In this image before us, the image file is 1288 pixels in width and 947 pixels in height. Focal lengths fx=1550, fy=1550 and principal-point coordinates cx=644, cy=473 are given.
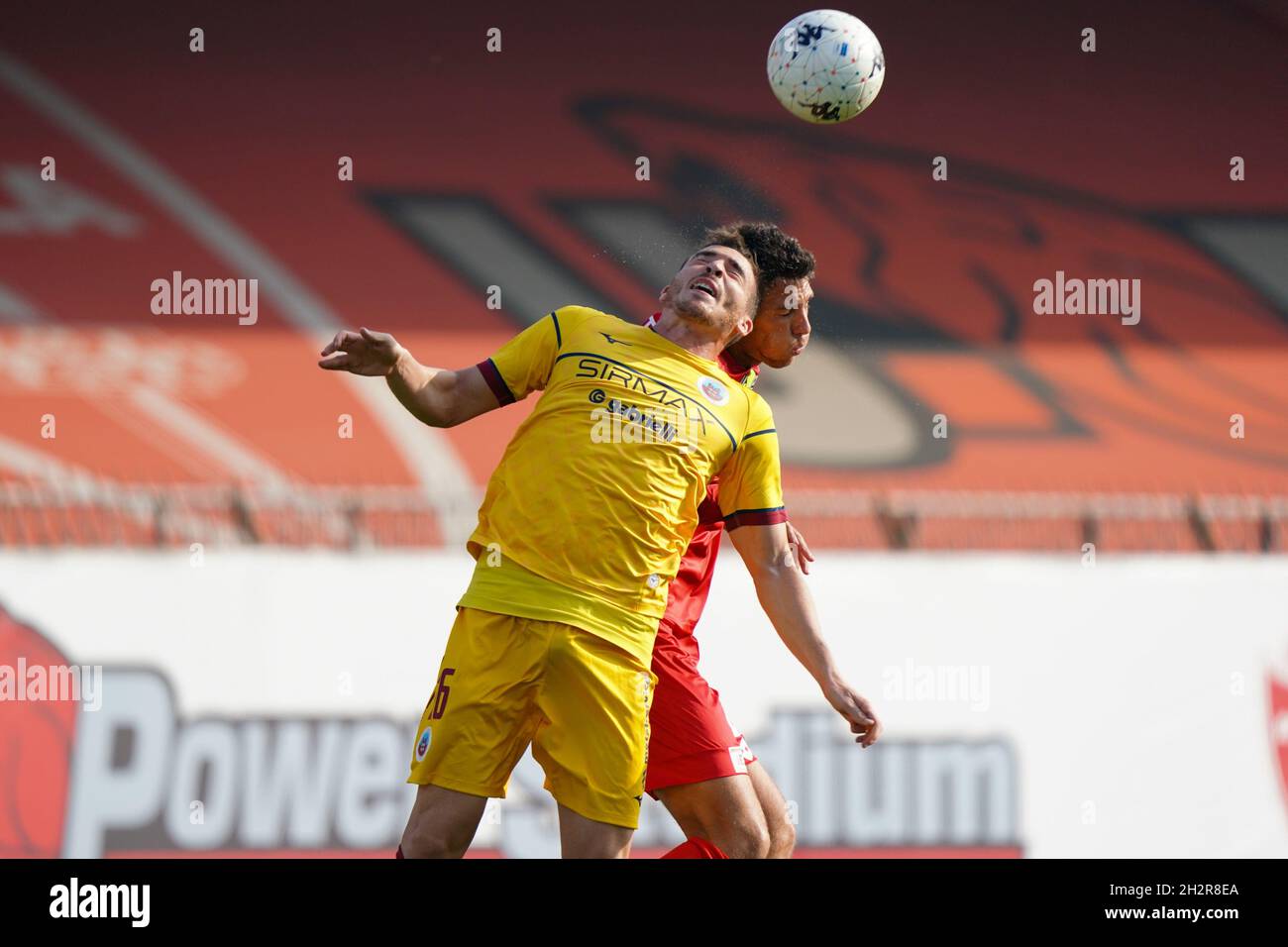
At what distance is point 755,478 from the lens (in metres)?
4.89

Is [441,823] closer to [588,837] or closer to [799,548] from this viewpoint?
[588,837]

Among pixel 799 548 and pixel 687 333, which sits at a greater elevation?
pixel 687 333

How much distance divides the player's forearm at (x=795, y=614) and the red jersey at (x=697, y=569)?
0.35 m

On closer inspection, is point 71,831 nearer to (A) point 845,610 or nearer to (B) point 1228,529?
(A) point 845,610

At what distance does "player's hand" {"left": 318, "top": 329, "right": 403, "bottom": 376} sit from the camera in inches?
Answer: 168

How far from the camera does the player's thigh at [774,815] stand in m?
5.16

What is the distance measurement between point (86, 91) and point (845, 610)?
682cm

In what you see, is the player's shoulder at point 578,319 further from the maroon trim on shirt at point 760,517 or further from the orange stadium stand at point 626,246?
the orange stadium stand at point 626,246

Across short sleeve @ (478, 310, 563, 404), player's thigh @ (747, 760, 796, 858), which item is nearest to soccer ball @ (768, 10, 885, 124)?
short sleeve @ (478, 310, 563, 404)

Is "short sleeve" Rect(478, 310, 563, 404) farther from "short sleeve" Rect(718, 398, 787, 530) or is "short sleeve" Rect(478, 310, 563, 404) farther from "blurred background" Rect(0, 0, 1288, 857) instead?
"blurred background" Rect(0, 0, 1288, 857)

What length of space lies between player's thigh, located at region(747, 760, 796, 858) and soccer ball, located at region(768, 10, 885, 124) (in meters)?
2.52

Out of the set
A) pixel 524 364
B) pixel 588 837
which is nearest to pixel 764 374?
pixel 524 364

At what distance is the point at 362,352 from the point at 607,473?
0.79 m

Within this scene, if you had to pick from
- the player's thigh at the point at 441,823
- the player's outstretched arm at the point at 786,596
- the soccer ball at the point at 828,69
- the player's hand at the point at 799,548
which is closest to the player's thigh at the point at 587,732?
the player's thigh at the point at 441,823
